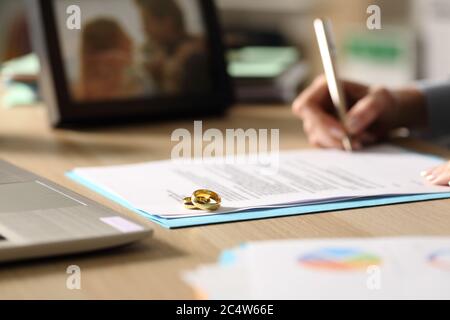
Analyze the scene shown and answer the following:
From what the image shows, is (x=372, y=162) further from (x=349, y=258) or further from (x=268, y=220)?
(x=349, y=258)

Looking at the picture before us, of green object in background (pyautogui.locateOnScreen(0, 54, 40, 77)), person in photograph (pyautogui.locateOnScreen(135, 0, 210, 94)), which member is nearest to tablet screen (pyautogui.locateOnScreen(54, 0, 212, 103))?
person in photograph (pyautogui.locateOnScreen(135, 0, 210, 94))

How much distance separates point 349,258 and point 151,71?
0.77 metres

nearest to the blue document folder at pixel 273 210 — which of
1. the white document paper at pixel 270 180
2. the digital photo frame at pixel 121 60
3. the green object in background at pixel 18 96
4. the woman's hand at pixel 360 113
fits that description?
the white document paper at pixel 270 180

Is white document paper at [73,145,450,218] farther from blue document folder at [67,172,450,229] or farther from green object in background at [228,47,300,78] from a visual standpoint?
green object in background at [228,47,300,78]

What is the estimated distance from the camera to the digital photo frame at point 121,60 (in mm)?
1329

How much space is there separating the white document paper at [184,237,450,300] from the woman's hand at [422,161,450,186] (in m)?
0.22

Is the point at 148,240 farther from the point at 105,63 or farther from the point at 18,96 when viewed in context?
the point at 18,96

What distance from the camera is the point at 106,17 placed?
4.43ft

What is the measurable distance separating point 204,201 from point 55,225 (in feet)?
0.56

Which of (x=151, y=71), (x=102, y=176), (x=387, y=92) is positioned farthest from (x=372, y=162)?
(x=151, y=71)

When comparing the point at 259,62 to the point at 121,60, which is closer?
the point at 121,60

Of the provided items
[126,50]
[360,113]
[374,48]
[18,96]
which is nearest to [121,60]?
[126,50]

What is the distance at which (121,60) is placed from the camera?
1360mm

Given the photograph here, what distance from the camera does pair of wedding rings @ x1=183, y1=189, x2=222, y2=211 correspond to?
2.76 feet
